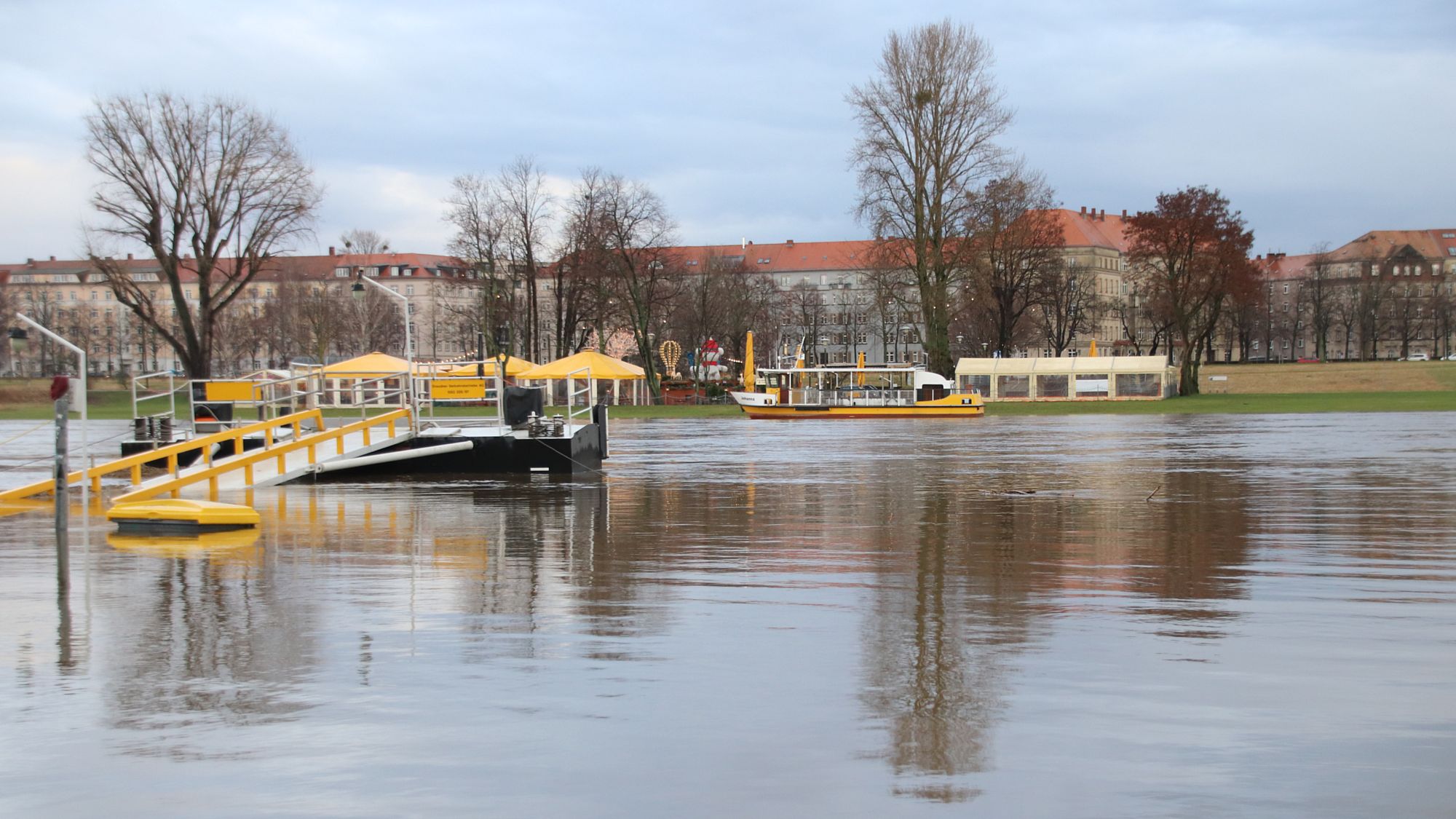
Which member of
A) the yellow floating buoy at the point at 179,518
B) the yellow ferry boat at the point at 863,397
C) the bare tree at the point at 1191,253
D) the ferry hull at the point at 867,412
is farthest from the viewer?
the bare tree at the point at 1191,253

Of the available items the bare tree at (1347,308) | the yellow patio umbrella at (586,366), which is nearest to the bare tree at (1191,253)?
the yellow patio umbrella at (586,366)

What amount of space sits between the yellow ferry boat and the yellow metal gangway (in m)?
33.4

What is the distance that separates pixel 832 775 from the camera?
4.89m

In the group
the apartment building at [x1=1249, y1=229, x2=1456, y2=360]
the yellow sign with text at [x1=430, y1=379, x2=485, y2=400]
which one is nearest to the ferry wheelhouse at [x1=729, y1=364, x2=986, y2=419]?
the yellow sign with text at [x1=430, y1=379, x2=485, y2=400]

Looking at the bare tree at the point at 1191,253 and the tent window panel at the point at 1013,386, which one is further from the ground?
the bare tree at the point at 1191,253

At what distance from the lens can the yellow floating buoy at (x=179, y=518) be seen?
1293 cm

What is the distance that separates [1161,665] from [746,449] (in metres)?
22.0

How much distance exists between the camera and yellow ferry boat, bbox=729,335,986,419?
5353 cm

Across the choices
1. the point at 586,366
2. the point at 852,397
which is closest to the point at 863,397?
the point at 852,397

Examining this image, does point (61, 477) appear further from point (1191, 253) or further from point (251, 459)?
point (1191, 253)

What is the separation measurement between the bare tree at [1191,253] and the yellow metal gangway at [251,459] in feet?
192

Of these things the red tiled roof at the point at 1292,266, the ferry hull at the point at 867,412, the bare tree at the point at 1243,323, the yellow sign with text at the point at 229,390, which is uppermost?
the red tiled roof at the point at 1292,266

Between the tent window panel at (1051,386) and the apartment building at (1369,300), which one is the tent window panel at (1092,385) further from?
the apartment building at (1369,300)

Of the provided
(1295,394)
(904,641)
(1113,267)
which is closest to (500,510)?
(904,641)
